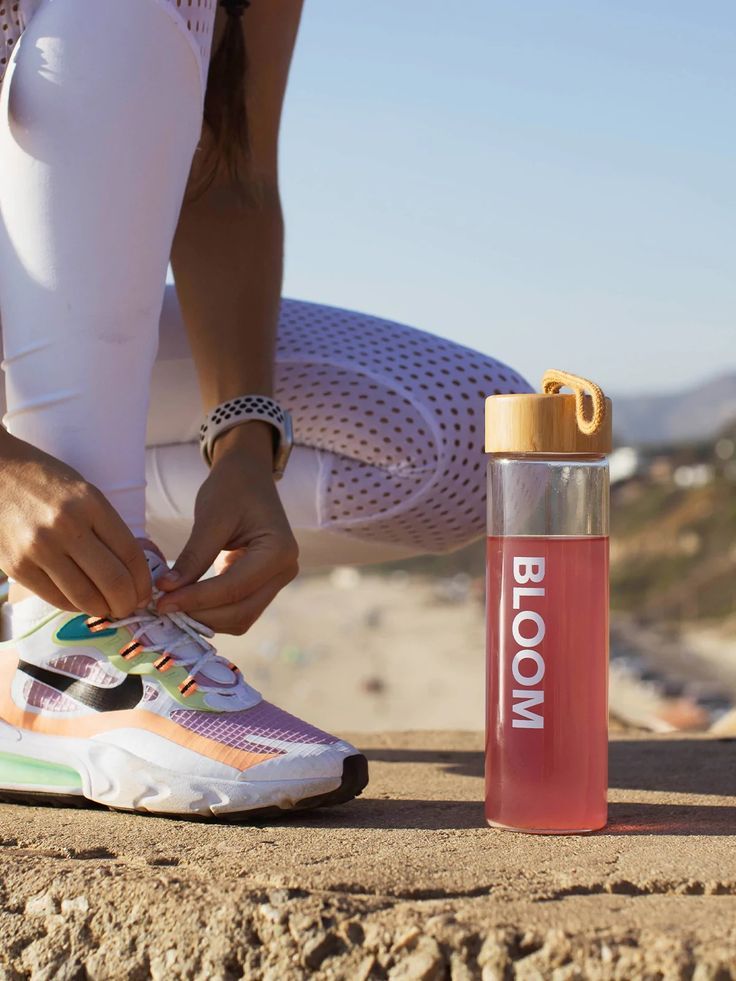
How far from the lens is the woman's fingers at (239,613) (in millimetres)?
1546

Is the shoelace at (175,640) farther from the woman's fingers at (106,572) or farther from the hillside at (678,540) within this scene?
the hillside at (678,540)

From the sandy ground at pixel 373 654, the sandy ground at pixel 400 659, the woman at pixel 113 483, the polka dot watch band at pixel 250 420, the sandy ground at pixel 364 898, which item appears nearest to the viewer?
the sandy ground at pixel 364 898

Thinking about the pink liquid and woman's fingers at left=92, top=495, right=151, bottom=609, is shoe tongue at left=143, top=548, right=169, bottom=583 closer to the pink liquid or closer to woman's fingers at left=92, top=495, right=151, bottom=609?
woman's fingers at left=92, top=495, right=151, bottom=609

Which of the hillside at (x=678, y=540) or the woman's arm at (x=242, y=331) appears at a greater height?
the woman's arm at (x=242, y=331)

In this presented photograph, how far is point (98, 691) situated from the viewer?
1.52 m

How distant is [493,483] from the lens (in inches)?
54.7

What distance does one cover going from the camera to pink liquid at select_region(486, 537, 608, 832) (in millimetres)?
1339

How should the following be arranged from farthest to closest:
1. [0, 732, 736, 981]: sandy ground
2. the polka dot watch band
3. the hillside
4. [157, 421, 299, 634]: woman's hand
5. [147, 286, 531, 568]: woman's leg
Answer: the hillside
[147, 286, 531, 568]: woman's leg
the polka dot watch band
[157, 421, 299, 634]: woman's hand
[0, 732, 736, 981]: sandy ground

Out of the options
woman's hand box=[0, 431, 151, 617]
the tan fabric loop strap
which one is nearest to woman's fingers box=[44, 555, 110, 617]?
woman's hand box=[0, 431, 151, 617]

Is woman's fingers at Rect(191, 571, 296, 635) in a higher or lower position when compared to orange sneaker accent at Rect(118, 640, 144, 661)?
higher

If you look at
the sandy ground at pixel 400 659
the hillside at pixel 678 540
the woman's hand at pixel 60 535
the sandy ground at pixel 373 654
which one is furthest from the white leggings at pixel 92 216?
the hillside at pixel 678 540

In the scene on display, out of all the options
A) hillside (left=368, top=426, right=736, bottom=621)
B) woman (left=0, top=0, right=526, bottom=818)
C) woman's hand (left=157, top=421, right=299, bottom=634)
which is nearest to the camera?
woman (left=0, top=0, right=526, bottom=818)

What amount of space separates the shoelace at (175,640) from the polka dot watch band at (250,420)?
37 centimetres

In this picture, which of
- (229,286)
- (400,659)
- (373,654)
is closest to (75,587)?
(229,286)
